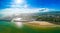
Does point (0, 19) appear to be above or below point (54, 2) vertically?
below

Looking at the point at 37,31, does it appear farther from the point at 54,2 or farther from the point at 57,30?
the point at 54,2

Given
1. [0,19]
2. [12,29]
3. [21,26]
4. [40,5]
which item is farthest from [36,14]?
[0,19]

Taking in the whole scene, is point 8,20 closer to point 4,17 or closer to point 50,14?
point 4,17

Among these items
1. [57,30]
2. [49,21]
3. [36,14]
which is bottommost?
[57,30]

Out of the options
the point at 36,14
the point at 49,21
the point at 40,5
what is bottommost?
the point at 49,21

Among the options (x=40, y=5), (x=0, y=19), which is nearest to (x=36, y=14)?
(x=40, y=5)

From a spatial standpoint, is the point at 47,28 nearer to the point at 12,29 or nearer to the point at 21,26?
the point at 21,26

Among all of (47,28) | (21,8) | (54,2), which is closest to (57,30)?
(47,28)

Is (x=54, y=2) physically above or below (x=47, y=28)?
above
